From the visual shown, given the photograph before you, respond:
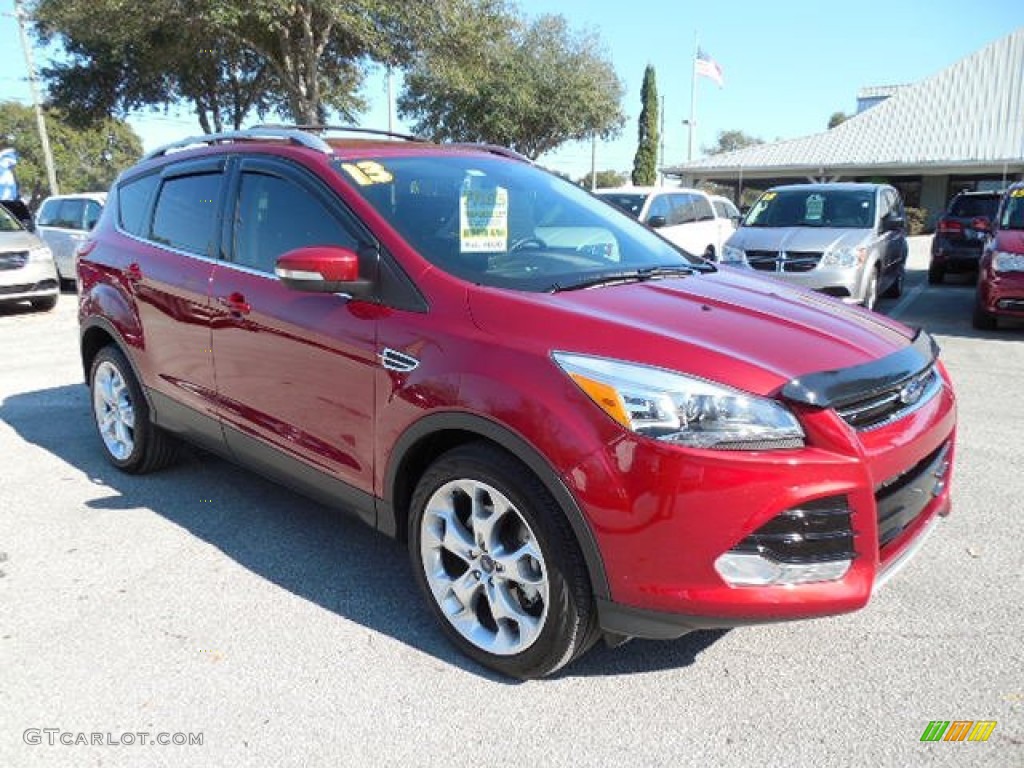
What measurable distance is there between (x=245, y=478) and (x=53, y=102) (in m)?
22.6

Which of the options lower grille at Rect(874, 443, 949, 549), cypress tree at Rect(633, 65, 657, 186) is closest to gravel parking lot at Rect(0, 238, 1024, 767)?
lower grille at Rect(874, 443, 949, 549)

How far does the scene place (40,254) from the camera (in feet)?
37.2

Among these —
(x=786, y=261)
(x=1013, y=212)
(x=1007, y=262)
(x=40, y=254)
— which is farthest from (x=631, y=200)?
(x=40, y=254)

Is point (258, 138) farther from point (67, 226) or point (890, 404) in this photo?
point (67, 226)

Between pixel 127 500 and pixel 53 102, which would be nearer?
pixel 127 500

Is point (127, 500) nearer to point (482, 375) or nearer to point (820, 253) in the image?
point (482, 375)

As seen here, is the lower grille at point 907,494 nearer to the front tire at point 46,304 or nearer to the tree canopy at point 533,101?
the front tire at point 46,304

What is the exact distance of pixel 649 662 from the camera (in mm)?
2762

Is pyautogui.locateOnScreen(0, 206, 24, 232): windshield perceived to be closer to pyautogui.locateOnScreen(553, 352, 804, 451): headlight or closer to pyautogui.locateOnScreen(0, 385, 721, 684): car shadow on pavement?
pyautogui.locateOnScreen(0, 385, 721, 684): car shadow on pavement

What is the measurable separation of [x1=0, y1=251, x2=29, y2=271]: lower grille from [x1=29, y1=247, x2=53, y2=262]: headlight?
66mm

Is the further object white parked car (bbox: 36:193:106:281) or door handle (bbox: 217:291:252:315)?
white parked car (bbox: 36:193:106:281)

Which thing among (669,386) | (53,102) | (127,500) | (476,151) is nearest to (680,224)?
(476,151)

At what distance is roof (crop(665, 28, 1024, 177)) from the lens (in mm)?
30453

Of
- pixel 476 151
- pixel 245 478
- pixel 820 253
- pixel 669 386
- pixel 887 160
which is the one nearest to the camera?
pixel 669 386
